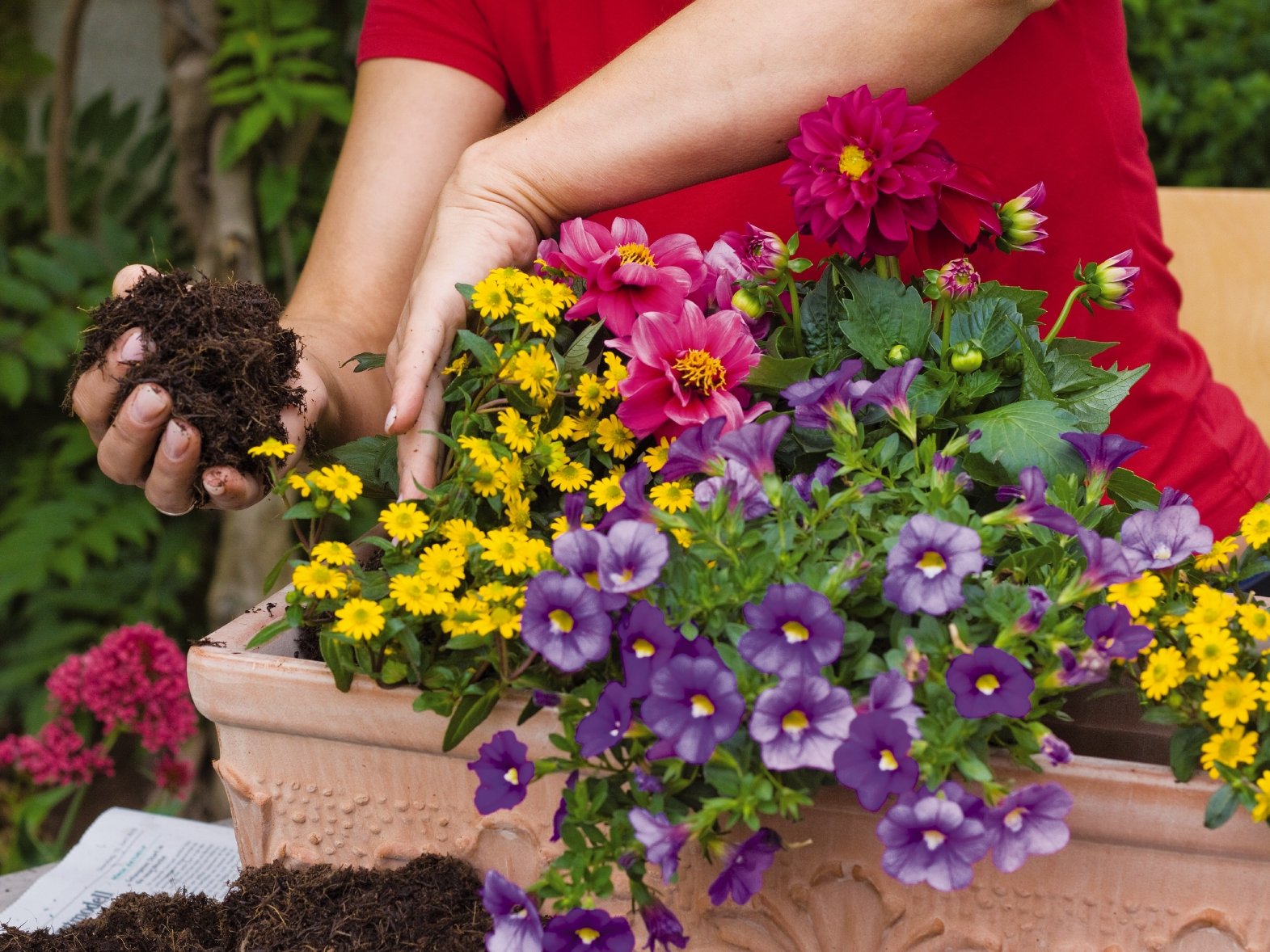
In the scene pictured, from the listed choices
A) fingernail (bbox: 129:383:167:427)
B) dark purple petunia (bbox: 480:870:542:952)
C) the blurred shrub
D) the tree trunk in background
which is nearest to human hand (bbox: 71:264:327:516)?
fingernail (bbox: 129:383:167:427)

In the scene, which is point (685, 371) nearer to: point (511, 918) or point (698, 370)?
point (698, 370)

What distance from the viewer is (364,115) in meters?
1.19

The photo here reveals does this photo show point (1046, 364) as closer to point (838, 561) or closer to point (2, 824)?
point (838, 561)

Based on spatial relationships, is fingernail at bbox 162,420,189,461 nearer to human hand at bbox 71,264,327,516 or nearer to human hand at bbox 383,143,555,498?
human hand at bbox 71,264,327,516

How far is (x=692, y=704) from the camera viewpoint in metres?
0.54

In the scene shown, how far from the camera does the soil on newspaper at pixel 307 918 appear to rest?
69 centimetres

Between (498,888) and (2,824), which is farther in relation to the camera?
(2,824)

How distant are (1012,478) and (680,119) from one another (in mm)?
337

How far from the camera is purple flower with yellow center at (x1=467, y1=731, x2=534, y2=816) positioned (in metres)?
0.59

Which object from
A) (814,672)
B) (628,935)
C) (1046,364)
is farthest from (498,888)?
(1046,364)

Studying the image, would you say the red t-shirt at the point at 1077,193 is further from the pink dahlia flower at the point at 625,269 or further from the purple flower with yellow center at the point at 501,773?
the purple flower with yellow center at the point at 501,773

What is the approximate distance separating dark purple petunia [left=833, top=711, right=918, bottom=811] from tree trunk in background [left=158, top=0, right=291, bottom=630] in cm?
170

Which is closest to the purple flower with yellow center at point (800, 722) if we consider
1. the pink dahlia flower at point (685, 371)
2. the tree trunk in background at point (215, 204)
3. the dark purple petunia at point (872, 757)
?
the dark purple petunia at point (872, 757)

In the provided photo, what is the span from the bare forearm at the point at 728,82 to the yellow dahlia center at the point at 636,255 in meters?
0.07
